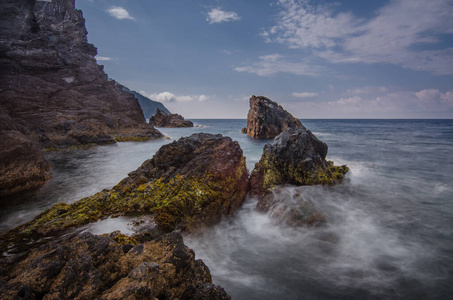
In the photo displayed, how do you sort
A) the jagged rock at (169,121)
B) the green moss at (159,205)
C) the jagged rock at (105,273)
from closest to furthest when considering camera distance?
the jagged rock at (105,273), the green moss at (159,205), the jagged rock at (169,121)

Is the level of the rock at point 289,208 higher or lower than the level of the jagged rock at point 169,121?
lower

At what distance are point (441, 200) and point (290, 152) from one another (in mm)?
7270

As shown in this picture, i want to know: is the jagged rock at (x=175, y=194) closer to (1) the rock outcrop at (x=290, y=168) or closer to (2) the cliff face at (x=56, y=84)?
(1) the rock outcrop at (x=290, y=168)

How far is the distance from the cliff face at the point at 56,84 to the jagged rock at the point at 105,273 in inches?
847

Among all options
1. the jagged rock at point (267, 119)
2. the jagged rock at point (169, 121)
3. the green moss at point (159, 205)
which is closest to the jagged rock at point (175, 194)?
the green moss at point (159, 205)

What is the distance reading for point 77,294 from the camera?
8.46 ft

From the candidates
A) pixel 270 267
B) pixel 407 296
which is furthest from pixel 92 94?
pixel 407 296

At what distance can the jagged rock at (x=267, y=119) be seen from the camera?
1724 inches

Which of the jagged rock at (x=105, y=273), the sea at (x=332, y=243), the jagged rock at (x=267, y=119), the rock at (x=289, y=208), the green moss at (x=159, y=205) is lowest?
the sea at (x=332, y=243)

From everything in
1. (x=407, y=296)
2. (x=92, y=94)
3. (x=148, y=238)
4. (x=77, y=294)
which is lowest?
(x=407, y=296)

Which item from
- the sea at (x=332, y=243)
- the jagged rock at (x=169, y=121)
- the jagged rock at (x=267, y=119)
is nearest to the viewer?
the sea at (x=332, y=243)

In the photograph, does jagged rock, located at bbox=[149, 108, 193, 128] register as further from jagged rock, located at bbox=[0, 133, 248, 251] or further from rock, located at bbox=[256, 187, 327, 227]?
rock, located at bbox=[256, 187, 327, 227]

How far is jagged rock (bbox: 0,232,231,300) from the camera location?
256 cm

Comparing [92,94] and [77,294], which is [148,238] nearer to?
[77,294]
